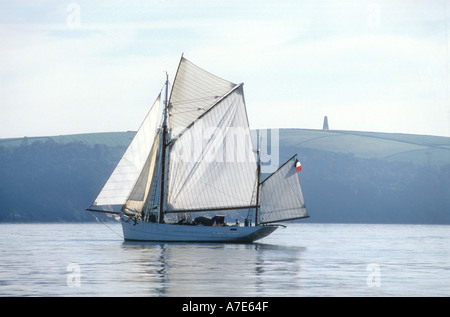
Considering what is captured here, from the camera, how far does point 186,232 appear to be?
249 ft

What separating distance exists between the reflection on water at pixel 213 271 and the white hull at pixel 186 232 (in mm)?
7053

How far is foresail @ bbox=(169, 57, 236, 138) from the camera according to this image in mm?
74312

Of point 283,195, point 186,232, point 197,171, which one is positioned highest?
point 197,171

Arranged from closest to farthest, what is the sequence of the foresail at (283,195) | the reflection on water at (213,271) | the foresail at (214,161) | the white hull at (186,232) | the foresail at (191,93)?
the reflection on water at (213,271), the foresail at (214,161), the foresail at (191,93), the white hull at (186,232), the foresail at (283,195)

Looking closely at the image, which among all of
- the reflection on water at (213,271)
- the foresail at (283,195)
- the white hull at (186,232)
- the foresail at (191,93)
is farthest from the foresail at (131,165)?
the foresail at (283,195)

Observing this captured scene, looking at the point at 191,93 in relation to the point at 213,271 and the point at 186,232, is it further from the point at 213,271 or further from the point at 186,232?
the point at 213,271

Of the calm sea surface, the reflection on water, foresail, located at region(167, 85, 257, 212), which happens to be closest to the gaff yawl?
foresail, located at region(167, 85, 257, 212)

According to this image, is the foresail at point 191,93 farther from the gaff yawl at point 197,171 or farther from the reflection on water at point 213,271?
the reflection on water at point 213,271

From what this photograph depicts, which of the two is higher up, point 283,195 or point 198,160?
point 198,160

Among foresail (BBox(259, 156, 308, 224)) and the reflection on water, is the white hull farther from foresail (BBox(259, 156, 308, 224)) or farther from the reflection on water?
the reflection on water

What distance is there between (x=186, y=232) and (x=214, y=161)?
27.0 feet

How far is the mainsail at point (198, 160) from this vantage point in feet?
238

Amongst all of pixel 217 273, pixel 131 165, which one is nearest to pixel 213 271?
pixel 217 273
